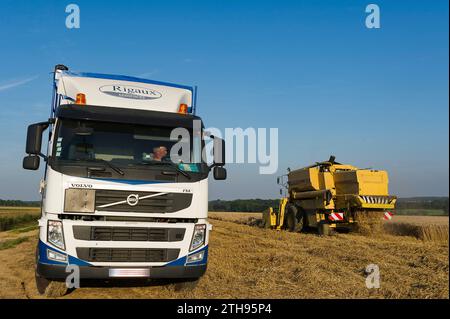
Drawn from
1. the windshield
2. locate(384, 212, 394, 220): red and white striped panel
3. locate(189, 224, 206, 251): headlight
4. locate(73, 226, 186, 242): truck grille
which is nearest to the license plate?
locate(73, 226, 186, 242): truck grille

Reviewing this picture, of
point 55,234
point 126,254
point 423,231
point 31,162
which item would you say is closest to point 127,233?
point 126,254

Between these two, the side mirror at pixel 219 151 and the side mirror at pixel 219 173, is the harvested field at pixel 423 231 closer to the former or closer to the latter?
the side mirror at pixel 219 173

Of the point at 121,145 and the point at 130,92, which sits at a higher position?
the point at 130,92

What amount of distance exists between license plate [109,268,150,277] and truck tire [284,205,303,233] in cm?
1257

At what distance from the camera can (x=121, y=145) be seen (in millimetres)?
6719

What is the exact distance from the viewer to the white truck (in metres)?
5.90

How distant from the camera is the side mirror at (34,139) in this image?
6.29 metres

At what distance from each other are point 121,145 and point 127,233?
1430mm

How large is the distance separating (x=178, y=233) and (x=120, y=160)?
1360mm

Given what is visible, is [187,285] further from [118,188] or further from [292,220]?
[292,220]

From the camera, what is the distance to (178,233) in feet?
20.7
